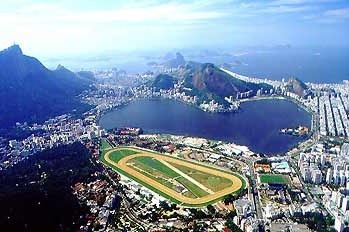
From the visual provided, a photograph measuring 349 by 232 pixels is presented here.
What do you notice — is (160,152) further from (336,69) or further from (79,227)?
(336,69)

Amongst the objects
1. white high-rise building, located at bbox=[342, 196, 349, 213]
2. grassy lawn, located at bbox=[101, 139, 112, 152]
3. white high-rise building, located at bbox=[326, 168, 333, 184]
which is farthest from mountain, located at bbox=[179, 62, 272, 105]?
white high-rise building, located at bbox=[342, 196, 349, 213]

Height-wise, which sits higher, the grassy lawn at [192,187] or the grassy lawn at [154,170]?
→ the grassy lawn at [154,170]

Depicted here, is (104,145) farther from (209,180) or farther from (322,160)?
(322,160)

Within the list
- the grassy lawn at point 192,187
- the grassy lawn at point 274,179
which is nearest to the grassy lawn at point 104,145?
the grassy lawn at point 192,187

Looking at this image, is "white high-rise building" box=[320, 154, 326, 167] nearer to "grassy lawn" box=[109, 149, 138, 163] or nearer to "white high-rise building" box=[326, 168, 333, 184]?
"white high-rise building" box=[326, 168, 333, 184]

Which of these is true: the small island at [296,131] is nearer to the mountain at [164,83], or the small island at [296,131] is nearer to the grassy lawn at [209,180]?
the grassy lawn at [209,180]

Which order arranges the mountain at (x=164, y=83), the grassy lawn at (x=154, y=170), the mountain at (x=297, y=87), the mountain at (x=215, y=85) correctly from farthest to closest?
the mountain at (x=164, y=83)
the mountain at (x=215, y=85)
the mountain at (x=297, y=87)
the grassy lawn at (x=154, y=170)

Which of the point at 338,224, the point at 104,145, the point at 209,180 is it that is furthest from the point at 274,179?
the point at 104,145

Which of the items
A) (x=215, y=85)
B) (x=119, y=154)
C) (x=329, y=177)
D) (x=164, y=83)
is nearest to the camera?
(x=329, y=177)
